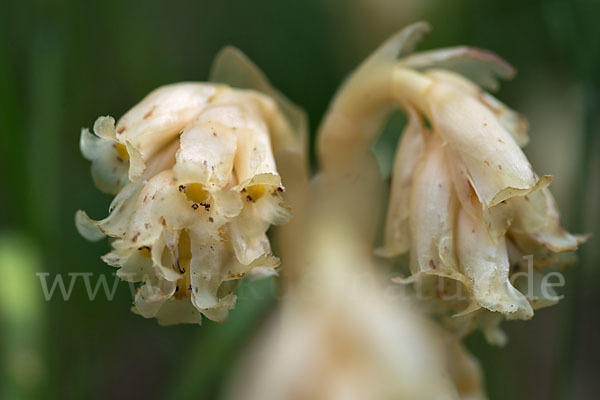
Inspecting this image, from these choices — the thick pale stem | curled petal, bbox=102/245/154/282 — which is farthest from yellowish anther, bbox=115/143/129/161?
the thick pale stem

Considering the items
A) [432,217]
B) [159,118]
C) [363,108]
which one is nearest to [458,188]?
[432,217]

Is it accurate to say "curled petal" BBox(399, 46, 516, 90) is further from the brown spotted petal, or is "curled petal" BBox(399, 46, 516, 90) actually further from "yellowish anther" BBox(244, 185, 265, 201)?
"yellowish anther" BBox(244, 185, 265, 201)

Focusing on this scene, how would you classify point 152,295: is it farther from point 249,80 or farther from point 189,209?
point 249,80

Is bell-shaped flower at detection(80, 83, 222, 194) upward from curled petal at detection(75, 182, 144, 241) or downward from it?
upward

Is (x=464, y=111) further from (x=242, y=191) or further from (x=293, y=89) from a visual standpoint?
(x=293, y=89)

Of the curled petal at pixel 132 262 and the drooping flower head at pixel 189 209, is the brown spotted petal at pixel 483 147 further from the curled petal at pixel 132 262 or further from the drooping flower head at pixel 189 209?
the curled petal at pixel 132 262

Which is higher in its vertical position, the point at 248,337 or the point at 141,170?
the point at 141,170

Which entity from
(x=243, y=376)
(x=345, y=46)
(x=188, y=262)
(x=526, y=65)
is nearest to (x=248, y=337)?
(x=243, y=376)
